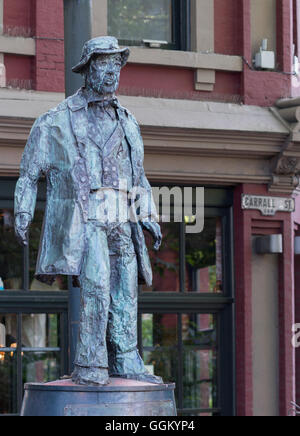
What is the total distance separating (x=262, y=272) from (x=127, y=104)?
2.71m

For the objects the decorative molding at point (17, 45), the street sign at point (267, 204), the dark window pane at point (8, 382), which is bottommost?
the dark window pane at point (8, 382)

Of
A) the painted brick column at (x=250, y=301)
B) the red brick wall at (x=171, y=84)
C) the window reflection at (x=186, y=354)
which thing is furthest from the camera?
the painted brick column at (x=250, y=301)

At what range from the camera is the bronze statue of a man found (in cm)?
884

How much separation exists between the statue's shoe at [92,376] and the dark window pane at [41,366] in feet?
20.3

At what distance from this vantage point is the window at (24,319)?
14742 millimetres

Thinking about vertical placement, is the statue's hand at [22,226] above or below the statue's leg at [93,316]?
above

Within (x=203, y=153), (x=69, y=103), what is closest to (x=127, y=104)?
(x=203, y=153)

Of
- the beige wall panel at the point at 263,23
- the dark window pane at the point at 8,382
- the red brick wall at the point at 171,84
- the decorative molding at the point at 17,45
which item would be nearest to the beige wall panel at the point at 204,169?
the red brick wall at the point at 171,84

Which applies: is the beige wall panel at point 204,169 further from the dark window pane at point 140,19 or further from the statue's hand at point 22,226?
the statue's hand at point 22,226

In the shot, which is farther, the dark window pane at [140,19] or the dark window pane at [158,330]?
the dark window pane at [140,19]

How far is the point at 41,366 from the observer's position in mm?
14891

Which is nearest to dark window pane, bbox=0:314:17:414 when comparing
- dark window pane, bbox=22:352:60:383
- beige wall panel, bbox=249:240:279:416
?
dark window pane, bbox=22:352:60:383

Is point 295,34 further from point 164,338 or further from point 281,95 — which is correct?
point 164,338

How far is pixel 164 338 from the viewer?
15602 millimetres
